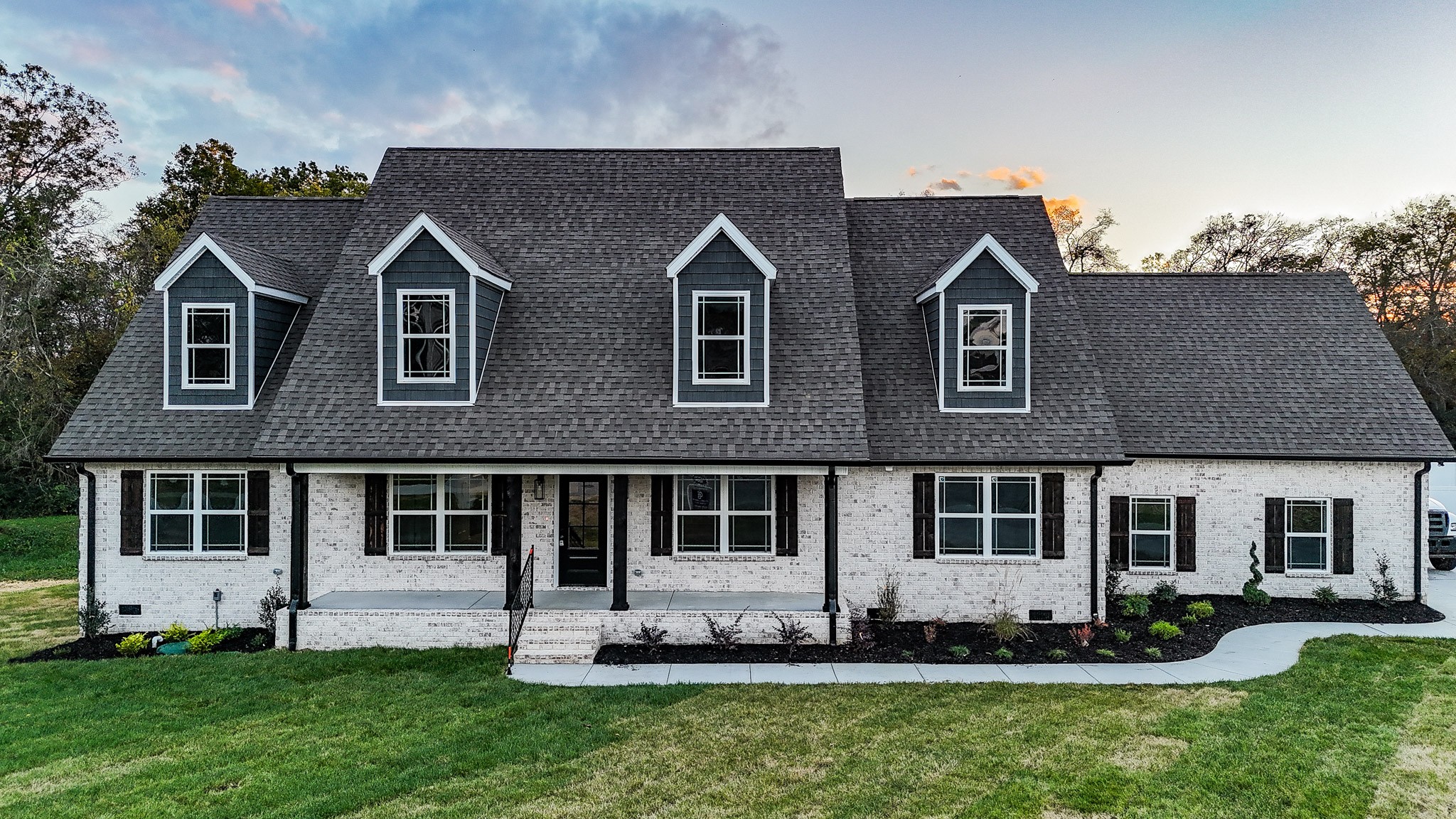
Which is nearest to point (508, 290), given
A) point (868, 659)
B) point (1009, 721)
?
point (868, 659)

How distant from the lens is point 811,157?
14.3m

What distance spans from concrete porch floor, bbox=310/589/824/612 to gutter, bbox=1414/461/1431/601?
11609 millimetres

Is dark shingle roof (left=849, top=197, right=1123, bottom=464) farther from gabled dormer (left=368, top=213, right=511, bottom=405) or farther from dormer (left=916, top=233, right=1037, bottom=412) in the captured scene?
gabled dormer (left=368, top=213, right=511, bottom=405)

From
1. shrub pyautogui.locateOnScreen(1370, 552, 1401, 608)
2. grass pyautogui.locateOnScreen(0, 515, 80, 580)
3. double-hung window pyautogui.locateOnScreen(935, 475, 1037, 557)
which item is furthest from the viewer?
grass pyautogui.locateOnScreen(0, 515, 80, 580)

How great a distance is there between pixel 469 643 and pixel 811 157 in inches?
454

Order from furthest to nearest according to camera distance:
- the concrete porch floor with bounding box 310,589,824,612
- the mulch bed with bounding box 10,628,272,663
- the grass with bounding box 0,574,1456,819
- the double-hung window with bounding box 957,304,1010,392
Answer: the double-hung window with bounding box 957,304,1010,392 → the concrete porch floor with bounding box 310,589,824,612 → the mulch bed with bounding box 10,628,272,663 → the grass with bounding box 0,574,1456,819

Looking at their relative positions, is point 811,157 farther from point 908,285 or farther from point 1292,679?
point 1292,679

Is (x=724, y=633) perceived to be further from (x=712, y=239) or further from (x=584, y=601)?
(x=712, y=239)

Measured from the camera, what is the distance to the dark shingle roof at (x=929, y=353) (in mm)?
11234

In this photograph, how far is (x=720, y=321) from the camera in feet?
37.8

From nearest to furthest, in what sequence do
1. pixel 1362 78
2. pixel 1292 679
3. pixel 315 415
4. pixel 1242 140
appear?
pixel 1292 679
pixel 315 415
pixel 1362 78
pixel 1242 140

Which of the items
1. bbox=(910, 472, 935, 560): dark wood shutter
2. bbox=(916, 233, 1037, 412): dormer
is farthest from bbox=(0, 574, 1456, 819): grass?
bbox=(916, 233, 1037, 412): dormer

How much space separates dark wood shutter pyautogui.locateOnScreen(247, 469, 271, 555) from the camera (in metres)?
11.5

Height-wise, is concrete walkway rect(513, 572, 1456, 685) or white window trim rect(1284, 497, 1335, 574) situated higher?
white window trim rect(1284, 497, 1335, 574)
